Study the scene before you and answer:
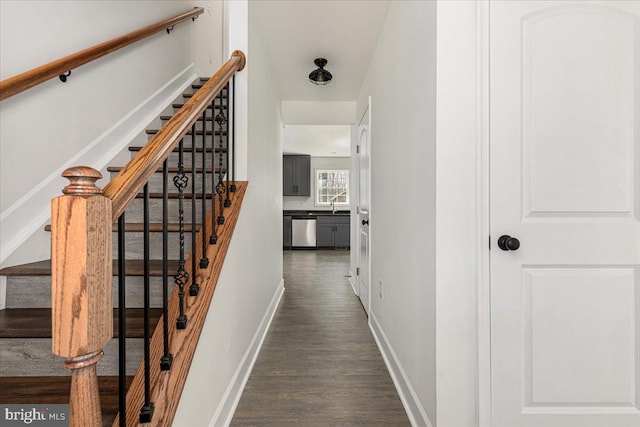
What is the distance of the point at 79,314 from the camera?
56cm

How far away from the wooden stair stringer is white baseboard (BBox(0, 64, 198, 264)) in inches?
37.6

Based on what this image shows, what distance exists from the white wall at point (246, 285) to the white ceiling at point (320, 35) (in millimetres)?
171

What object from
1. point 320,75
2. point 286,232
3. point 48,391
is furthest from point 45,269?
point 286,232

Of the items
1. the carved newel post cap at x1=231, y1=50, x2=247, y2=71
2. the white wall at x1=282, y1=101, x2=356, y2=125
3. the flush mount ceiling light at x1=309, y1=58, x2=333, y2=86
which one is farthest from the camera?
the white wall at x1=282, y1=101, x2=356, y2=125

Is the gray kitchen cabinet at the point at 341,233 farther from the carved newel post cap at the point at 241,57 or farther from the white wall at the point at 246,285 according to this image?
the carved newel post cap at the point at 241,57

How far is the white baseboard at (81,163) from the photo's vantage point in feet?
4.99

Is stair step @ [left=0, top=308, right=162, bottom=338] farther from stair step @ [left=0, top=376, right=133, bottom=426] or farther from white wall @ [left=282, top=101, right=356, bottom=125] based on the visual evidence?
white wall @ [left=282, top=101, right=356, bottom=125]

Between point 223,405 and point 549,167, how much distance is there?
1.74 metres

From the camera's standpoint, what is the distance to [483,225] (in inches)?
49.4

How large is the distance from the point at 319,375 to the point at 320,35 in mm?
2489

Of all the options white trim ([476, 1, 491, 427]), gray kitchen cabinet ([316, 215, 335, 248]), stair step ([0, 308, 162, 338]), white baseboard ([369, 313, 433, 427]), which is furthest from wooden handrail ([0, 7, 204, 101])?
gray kitchen cabinet ([316, 215, 335, 248])

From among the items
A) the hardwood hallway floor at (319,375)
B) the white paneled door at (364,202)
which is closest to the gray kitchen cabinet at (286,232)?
the white paneled door at (364,202)

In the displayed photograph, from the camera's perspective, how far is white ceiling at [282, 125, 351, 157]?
570 centimetres

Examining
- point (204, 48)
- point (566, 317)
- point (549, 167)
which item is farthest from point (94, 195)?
point (204, 48)
